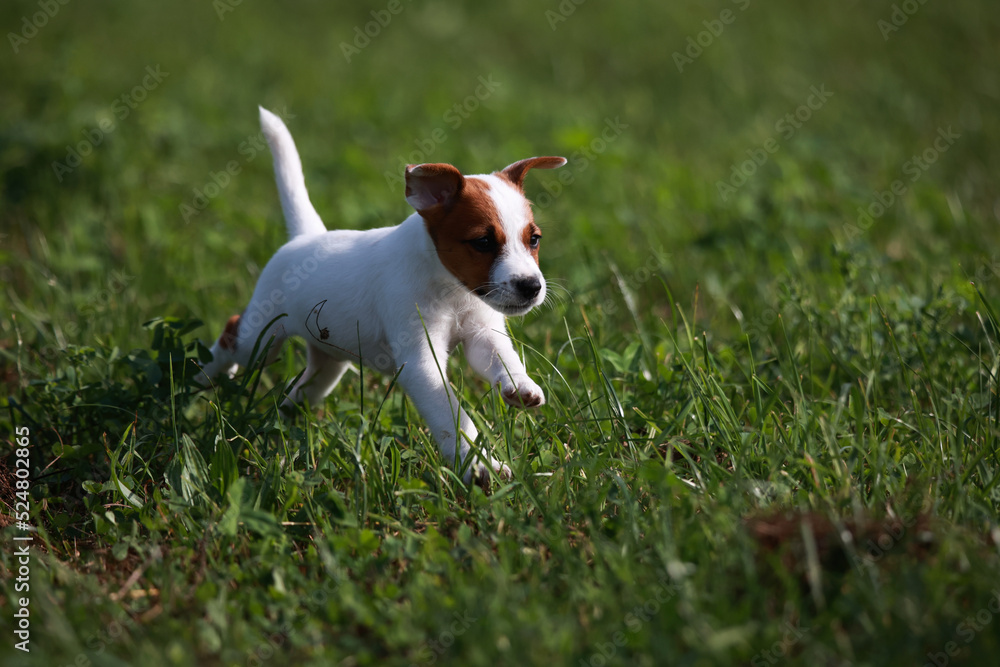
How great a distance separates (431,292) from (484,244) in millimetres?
305

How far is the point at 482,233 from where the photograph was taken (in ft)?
9.36

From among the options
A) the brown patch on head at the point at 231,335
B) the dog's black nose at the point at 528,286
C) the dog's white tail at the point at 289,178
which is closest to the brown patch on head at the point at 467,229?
the dog's black nose at the point at 528,286

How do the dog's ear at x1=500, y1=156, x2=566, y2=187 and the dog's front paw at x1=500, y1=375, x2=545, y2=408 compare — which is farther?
the dog's ear at x1=500, y1=156, x2=566, y2=187

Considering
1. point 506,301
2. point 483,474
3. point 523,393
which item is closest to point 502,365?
point 523,393

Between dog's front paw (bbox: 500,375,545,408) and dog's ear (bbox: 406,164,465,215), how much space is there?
0.67 metres

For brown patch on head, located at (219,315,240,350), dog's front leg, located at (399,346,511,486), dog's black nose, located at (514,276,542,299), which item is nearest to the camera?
dog's black nose, located at (514,276,542,299)

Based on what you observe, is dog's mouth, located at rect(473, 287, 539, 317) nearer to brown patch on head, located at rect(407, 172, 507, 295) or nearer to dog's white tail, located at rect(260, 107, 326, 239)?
brown patch on head, located at rect(407, 172, 507, 295)

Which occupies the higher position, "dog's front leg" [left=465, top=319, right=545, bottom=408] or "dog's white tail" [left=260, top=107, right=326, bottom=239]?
"dog's white tail" [left=260, top=107, right=326, bottom=239]

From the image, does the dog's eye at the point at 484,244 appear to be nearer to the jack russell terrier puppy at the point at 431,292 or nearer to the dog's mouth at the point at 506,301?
the jack russell terrier puppy at the point at 431,292

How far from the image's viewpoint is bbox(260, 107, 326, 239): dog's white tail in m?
3.63

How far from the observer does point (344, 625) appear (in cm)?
238

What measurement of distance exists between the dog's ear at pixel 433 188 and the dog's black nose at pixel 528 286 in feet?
1.31

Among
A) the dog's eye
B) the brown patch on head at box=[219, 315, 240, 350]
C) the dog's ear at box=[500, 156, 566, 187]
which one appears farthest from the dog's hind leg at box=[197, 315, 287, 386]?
the dog's ear at box=[500, 156, 566, 187]

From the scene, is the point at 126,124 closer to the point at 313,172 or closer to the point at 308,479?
the point at 313,172
